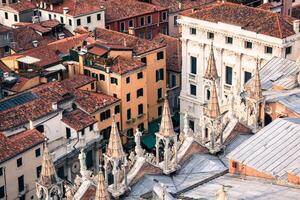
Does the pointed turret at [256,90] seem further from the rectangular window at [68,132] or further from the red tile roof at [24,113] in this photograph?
the red tile roof at [24,113]

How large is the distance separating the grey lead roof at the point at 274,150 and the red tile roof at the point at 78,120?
2280 cm

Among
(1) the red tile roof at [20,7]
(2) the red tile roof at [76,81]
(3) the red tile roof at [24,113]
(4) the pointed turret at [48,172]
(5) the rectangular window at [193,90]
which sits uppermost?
(4) the pointed turret at [48,172]

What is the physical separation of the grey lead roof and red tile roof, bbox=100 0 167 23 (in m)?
46.1

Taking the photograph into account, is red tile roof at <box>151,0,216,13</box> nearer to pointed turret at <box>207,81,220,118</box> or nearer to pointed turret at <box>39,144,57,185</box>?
pointed turret at <box>207,81,220,118</box>

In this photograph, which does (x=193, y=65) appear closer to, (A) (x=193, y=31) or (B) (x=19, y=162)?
(A) (x=193, y=31)

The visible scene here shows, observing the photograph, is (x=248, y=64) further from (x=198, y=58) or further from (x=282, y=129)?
(x=282, y=129)

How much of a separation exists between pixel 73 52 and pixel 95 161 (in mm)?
13257

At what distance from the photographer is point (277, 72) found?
52156 millimetres

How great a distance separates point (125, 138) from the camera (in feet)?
216

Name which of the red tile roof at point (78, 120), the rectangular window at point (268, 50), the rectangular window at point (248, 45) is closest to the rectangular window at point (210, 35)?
the rectangular window at point (248, 45)

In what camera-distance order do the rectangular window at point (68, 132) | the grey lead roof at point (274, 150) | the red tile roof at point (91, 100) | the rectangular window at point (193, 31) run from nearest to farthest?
the grey lead roof at point (274, 150) → the rectangular window at point (68, 132) → the red tile roof at point (91, 100) → the rectangular window at point (193, 31)

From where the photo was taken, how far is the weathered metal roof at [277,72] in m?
48.6

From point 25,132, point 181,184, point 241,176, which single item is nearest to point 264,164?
point 241,176

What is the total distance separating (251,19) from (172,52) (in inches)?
494
